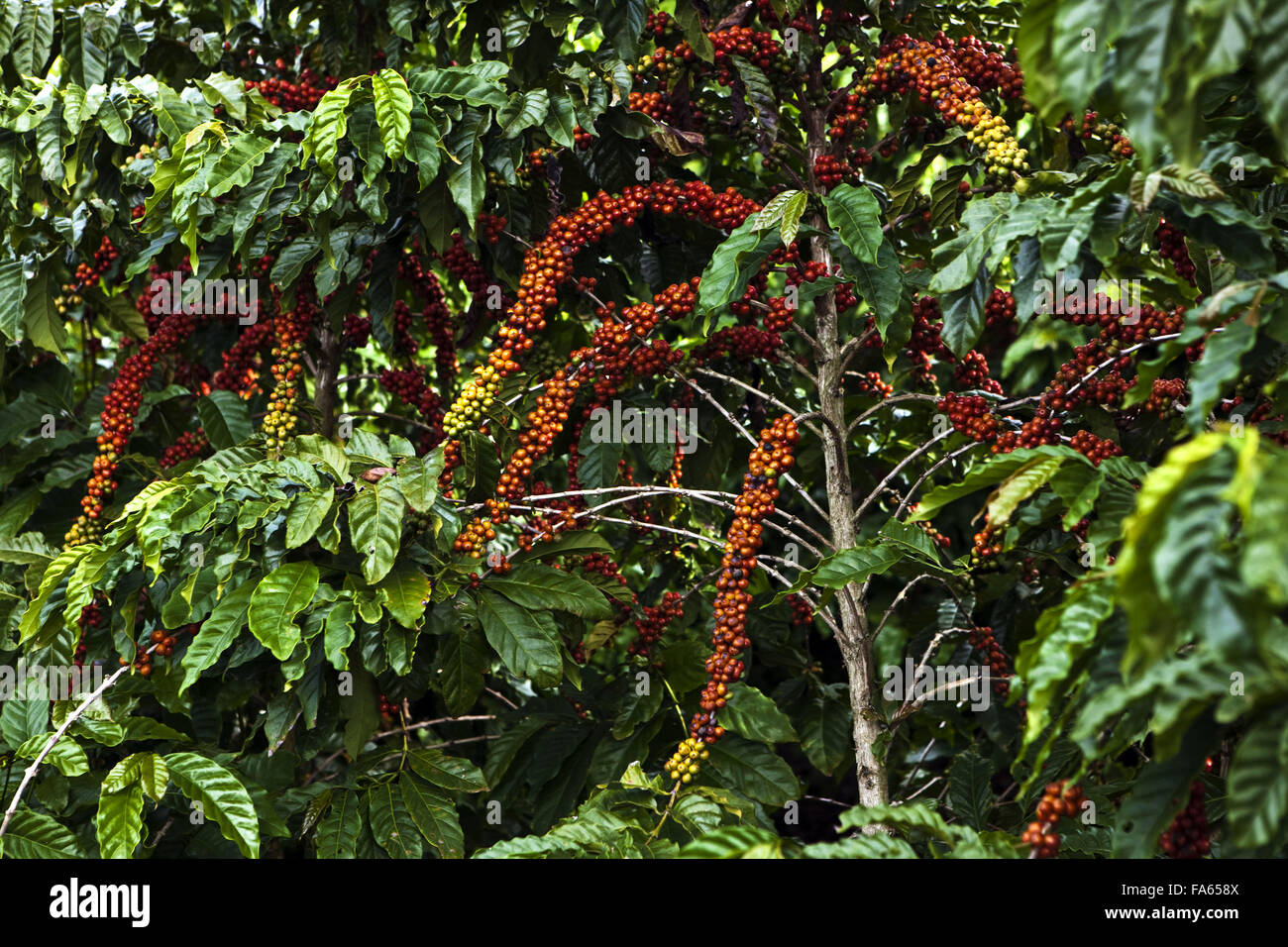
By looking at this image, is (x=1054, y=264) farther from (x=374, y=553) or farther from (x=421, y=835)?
(x=421, y=835)

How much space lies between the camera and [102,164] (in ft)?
9.47

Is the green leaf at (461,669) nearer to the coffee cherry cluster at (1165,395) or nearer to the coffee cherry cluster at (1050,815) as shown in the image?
the coffee cherry cluster at (1050,815)

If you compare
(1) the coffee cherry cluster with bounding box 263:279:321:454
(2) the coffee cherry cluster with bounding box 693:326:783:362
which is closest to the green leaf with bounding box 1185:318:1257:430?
(2) the coffee cherry cluster with bounding box 693:326:783:362

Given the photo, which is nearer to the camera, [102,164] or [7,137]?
[7,137]

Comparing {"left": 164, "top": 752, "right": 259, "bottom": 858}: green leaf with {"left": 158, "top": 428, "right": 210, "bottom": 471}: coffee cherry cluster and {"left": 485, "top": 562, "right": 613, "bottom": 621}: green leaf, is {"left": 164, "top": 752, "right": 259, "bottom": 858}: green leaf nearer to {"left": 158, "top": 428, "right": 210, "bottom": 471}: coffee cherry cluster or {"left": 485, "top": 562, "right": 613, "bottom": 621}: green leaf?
{"left": 485, "top": 562, "right": 613, "bottom": 621}: green leaf

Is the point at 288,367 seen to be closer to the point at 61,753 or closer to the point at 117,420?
the point at 117,420

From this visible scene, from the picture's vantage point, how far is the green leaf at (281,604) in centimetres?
202

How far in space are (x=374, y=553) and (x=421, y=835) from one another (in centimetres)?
69

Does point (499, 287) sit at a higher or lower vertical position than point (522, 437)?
higher

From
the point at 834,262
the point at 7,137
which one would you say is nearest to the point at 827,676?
the point at 834,262

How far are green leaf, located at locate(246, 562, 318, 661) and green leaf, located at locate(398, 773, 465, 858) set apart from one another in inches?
19.3

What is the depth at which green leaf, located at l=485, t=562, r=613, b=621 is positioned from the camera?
2371mm
